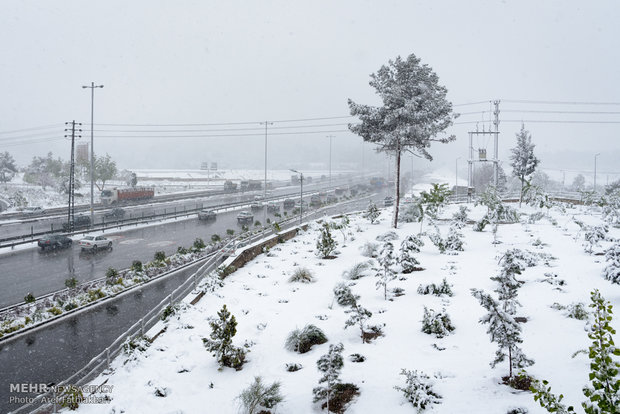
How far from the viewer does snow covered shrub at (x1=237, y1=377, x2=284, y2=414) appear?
27.7 feet

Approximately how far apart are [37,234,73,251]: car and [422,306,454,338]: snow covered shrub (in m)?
30.7

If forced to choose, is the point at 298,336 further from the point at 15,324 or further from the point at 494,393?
the point at 15,324

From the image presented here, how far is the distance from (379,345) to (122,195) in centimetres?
5736

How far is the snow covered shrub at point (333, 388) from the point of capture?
8352 mm

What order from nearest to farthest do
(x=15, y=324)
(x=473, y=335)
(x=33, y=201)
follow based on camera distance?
(x=473, y=335) < (x=15, y=324) < (x=33, y=201)

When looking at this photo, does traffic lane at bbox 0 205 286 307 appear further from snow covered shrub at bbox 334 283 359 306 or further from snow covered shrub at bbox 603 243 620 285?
snow covered shrub at bbox 603 243 620 285

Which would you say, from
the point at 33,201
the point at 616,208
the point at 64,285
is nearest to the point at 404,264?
the point at 64,285

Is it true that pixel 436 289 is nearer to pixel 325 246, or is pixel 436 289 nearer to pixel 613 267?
pixel 613 267

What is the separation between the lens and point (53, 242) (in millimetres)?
31594

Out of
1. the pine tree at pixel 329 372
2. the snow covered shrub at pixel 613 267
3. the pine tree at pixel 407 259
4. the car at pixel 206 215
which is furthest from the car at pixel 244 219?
the pine tree at pixel 329 372

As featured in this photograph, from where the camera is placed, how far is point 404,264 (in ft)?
57.6

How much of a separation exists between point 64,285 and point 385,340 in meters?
18.7

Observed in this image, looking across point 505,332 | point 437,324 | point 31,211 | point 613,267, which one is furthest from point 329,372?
point 31,211

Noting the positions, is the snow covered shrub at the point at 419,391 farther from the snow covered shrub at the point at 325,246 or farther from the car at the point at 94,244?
the car at the point at 94,244
